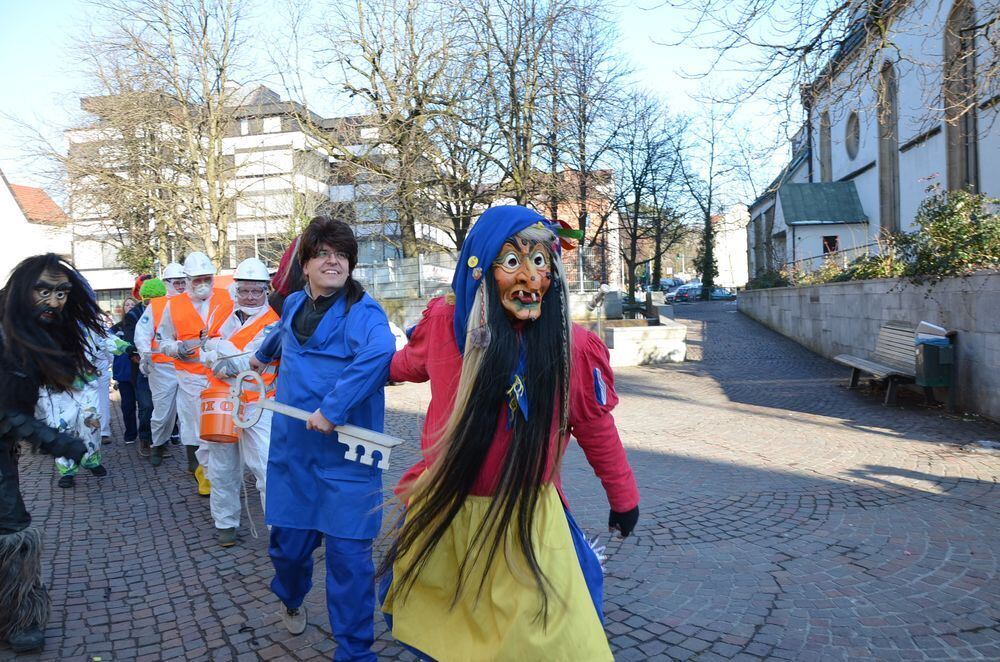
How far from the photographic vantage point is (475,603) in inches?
88.4

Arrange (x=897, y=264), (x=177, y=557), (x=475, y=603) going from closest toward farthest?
(x=475, y=603)
(x=177, y=557)
(x=897, y=264)

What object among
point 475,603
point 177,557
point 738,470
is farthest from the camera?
point 738,470


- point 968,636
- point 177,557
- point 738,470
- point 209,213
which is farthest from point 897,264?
point 209,213

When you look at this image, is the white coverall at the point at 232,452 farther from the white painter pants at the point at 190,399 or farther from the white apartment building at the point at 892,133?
the white apartment building at the point at 892,133

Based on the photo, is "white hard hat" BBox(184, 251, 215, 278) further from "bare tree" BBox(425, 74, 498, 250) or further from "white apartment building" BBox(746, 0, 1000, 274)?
"bare tree" BBox(425, 74, 498, 250)

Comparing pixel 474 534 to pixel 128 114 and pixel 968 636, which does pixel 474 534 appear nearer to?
pixel 968 636

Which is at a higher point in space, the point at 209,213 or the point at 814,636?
the point at 209,213

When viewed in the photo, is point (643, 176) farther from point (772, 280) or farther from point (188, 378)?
point (188, 378)

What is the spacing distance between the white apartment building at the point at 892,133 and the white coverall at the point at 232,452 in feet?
24.4

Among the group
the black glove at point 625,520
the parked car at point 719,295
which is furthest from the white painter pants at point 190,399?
the parked car at point 719,295

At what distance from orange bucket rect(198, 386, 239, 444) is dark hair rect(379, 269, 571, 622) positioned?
3.05 m

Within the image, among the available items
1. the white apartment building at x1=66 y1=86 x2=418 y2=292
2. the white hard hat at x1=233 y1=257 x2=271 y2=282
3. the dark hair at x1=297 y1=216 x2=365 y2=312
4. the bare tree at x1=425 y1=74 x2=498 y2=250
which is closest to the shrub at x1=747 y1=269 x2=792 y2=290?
the bare tree at x1=425 y1=74 x2=498 y2=250

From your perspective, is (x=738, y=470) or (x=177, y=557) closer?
(x=177, y=557)

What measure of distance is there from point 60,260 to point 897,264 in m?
12.4
